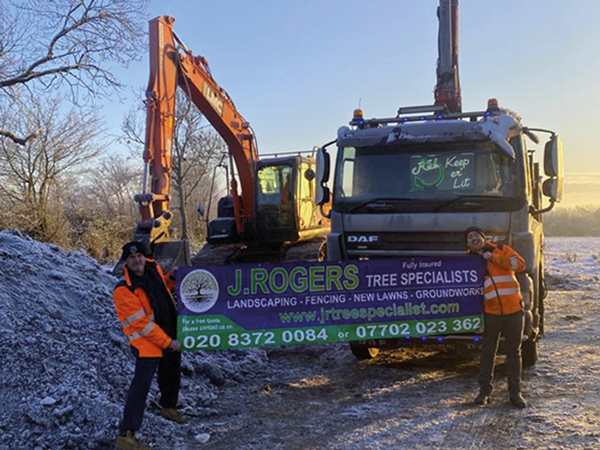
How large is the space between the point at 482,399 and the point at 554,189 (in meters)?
2.75

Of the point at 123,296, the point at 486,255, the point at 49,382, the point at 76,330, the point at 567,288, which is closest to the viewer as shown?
the point at 123,296

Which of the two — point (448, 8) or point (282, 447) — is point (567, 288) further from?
point (282, 447)

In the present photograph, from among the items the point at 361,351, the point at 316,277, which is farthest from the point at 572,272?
the point at 316,277

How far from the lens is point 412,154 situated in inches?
281

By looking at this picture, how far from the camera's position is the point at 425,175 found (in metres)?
7.04

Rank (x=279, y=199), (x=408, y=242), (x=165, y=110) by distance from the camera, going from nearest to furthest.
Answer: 1. (x=408, y=242)
2. (x=165, y=110)
3. (x=279, y=199)

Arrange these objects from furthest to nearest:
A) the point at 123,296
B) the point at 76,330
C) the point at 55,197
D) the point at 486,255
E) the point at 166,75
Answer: the point at 55,197, the point at 166,75, the point at 76,330, the point at 486,255, the point at 123,296

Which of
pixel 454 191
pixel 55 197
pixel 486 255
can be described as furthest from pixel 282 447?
pixel 55 197

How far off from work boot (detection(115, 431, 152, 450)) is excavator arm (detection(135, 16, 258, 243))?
3849mm

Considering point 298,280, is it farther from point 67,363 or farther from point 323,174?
point 67,363

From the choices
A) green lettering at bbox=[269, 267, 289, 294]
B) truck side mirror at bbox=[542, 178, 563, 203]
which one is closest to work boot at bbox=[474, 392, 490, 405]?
green lettering at bbox=[269, 267, 289, 294]

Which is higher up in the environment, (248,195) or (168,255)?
(248,195)

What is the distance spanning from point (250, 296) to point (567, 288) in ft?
47.3

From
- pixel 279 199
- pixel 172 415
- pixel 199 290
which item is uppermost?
pixel 279 199
